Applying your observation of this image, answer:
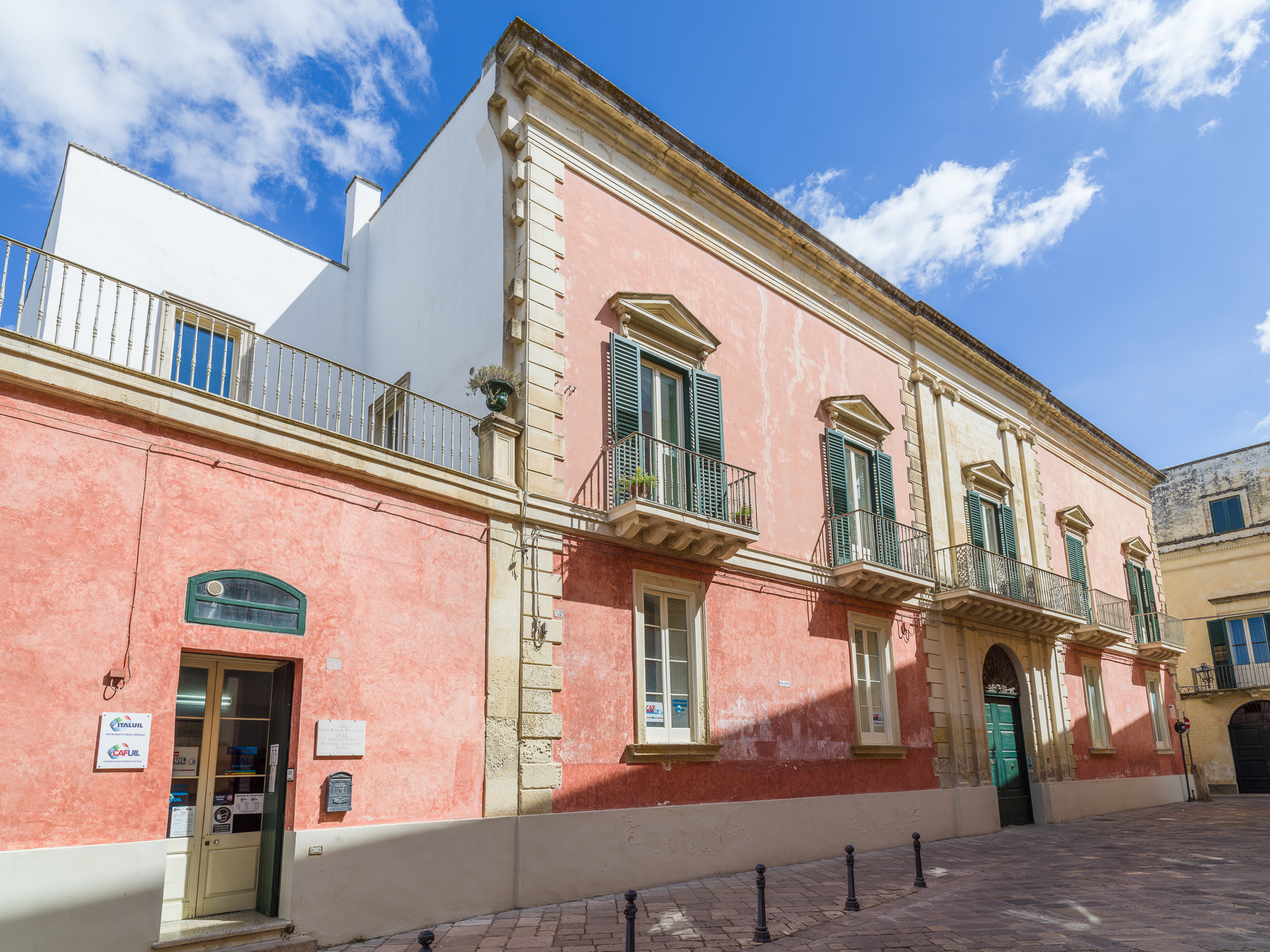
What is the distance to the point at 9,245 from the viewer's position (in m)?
7.02

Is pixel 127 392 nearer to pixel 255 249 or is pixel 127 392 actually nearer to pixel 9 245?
pixel 9 245

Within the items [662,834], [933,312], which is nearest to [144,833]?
[662,834]

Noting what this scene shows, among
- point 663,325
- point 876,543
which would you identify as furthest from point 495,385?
point 876,543

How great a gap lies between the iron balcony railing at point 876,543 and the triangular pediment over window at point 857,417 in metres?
1.54

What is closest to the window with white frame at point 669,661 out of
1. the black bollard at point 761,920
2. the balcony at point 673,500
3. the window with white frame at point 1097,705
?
the balcony at point 673,500

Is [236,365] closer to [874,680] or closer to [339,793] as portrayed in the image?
[339,793]

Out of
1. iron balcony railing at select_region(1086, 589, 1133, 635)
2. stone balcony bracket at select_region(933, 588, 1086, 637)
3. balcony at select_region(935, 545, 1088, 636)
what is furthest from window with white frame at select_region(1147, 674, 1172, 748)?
stone balcony bracket at select_region(933, 588, 1086, 637)

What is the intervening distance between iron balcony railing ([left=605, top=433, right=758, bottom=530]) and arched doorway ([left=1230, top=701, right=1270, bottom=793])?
23997 mm

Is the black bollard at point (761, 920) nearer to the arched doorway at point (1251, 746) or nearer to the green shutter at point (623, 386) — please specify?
the green shutter at point (623, 386)

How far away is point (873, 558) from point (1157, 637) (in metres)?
14.3

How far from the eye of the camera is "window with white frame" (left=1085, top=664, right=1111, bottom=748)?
20.1m

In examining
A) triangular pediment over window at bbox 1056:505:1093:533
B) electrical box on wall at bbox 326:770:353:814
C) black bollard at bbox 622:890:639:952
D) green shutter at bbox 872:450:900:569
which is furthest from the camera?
triangular pediment over window at bbox 1056:505:1093:533

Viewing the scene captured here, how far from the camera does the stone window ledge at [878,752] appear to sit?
12773 millimetres

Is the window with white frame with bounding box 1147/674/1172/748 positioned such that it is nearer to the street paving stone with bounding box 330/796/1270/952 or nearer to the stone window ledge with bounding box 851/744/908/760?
the street paving stone with bounding box 330/796/1270/952
